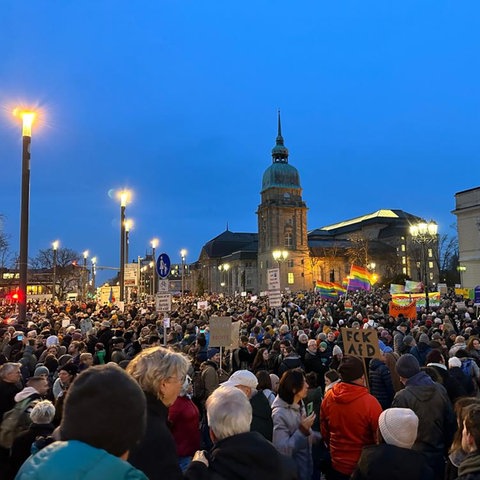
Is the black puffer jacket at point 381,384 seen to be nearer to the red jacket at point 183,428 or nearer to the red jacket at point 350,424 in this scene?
the red jacket at point 350,424

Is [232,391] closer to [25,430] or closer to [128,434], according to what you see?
[128,434]

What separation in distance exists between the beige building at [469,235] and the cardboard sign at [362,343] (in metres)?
55.1

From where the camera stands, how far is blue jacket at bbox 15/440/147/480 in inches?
67.9

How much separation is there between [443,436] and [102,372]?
470 cm

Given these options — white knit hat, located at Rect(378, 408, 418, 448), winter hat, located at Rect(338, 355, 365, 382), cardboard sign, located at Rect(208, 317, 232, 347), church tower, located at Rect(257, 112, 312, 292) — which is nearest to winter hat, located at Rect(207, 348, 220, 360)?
cardboard sign, located at Rect(208, 317, 232, 347)

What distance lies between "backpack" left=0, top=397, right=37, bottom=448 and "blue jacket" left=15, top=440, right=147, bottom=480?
3.65m

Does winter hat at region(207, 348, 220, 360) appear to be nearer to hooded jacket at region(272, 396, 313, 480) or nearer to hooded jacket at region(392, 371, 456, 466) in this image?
hooded jacket at region(272, 396, 313, 480)

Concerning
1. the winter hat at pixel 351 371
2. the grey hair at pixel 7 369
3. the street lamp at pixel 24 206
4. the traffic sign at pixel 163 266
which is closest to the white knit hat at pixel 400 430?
the winter hat at pixel 351 371

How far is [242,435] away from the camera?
304cm

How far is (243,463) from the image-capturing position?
290 cm

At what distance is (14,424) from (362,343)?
511cm

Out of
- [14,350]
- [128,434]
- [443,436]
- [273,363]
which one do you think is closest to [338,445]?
[443,436]

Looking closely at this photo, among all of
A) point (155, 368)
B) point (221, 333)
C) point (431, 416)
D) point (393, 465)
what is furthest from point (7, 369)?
point (431, 416)

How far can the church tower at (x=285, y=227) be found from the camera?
9788 cm
